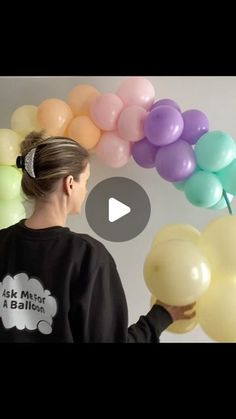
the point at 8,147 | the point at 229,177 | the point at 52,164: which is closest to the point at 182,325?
the point at 52,164

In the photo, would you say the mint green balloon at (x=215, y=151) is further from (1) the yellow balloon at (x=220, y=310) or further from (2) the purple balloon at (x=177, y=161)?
(1) the yellow balloon at (x=220, y=310)

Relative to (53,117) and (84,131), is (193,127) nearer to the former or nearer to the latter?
(84,131)

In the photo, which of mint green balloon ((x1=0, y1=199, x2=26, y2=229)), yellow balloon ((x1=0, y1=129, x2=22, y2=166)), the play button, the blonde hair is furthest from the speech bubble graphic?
the play button

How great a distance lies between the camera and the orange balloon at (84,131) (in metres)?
2.07

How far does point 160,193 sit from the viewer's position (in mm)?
2369

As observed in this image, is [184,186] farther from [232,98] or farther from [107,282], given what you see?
[107,282]

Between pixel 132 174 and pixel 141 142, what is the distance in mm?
312

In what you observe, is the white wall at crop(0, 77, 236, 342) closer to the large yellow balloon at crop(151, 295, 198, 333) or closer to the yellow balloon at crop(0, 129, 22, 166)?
the yellow balloon at crop(0, 129, 22, 166)

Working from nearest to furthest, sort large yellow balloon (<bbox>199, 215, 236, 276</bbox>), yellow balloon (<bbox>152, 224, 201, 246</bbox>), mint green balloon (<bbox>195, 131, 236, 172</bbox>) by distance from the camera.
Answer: large yellow balloon (<bbox>199, 215, 236, 276</bbox>) → yellow balloon (<bbox>152, 224, 201, 246</bbox>) → mint green balloon (<bbox>195, 131, 236, 172</bbox>)

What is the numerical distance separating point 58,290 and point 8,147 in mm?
1015

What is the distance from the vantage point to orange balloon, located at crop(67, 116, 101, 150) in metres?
2.07

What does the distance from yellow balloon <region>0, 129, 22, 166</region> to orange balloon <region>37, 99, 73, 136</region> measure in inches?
5.1

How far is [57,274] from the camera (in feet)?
Answer: 4.02

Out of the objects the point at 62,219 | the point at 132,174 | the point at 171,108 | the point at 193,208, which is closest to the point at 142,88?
the point at 171,108
